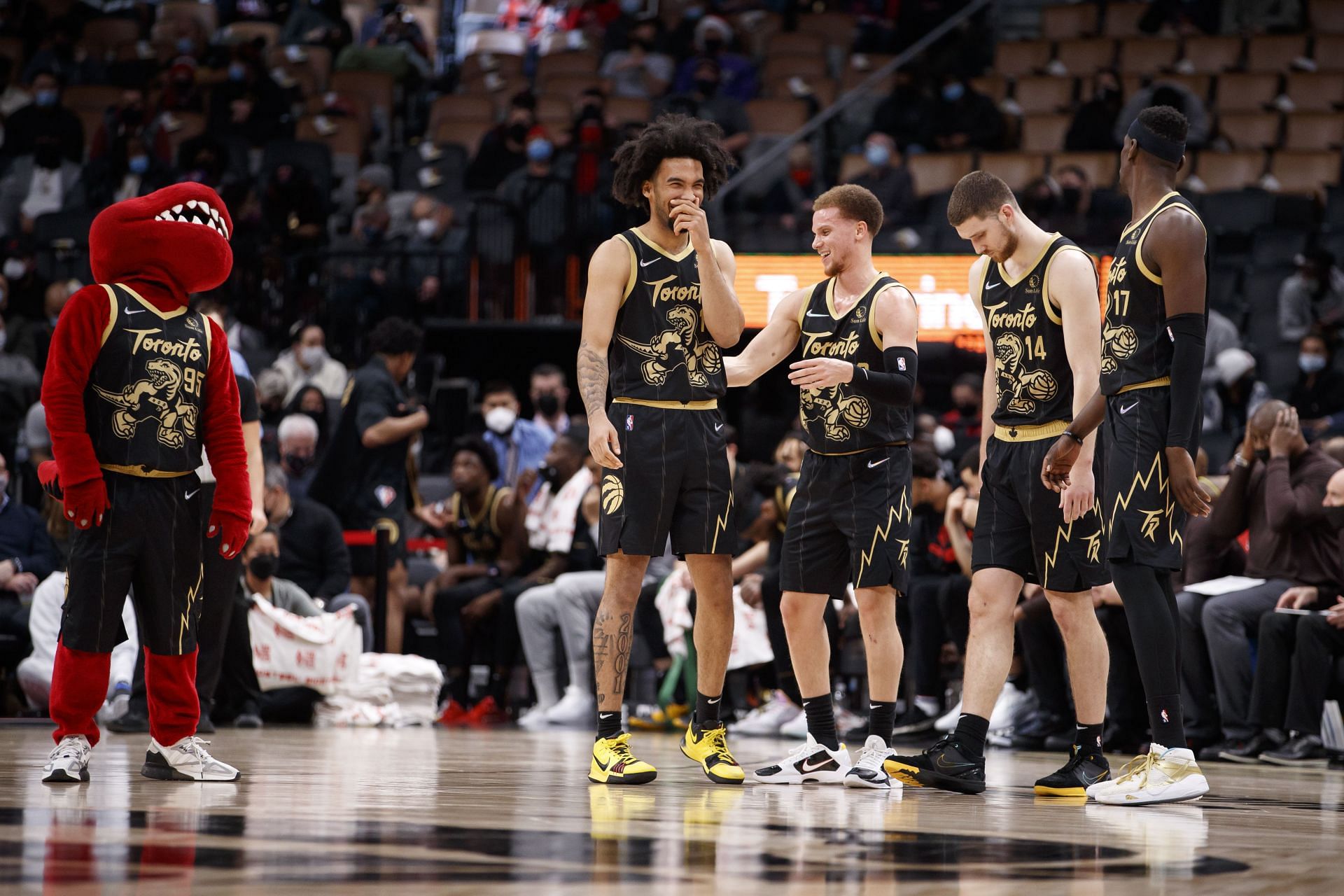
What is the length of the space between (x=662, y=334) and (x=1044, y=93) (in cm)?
1015

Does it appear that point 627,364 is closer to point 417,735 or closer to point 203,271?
point 203,271

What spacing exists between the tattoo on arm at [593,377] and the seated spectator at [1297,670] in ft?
11.7

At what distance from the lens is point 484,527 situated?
31.3 ft

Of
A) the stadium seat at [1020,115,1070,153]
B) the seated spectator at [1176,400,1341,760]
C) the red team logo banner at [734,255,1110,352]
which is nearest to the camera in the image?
the seated spectator at [1176,400,1341,760]

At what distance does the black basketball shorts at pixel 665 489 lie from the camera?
4.80 m

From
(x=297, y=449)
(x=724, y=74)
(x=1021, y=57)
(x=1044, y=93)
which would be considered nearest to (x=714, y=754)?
(x=297, y=449)

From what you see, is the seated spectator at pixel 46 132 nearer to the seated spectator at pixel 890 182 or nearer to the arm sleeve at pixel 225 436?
the seated spectator at pixel 890 182

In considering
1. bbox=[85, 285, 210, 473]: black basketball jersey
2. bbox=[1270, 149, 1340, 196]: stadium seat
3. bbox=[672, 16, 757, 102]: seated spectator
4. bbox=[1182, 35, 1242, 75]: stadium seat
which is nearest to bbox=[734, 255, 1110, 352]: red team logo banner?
bbox=[1270, 149, 1340, 196]: stadium seat

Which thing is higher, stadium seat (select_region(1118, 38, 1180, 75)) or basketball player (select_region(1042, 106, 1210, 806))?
stadium seat (select_region(1118, 38, 1180, 75))

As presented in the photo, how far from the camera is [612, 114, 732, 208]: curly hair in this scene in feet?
16.1

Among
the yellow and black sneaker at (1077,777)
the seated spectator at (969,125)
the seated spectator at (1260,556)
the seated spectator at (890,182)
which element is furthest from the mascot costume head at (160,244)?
the seated spectator at (969,125)

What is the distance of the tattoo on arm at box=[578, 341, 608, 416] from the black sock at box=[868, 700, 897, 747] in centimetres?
128

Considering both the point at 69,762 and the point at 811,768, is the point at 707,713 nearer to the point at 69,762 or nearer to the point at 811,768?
the point at 811,768

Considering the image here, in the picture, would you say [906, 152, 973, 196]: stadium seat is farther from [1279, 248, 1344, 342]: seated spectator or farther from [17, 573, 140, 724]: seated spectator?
[17, 573, 140, 724]: seated spectator
